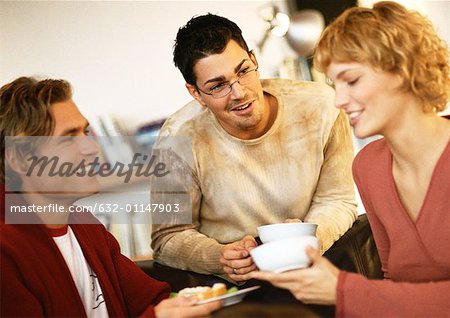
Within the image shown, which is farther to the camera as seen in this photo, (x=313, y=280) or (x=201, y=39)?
(x=201, y=39)

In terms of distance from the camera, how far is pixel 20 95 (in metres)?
1.35

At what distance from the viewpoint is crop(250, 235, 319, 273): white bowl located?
44.8 inches

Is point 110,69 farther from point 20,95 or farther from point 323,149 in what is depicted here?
point 323,149

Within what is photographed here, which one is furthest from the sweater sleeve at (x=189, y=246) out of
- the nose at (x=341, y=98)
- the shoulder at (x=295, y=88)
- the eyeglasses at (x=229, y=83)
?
the nose at (x=341, y=98)

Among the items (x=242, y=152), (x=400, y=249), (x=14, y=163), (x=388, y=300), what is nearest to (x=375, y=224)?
(x=400, y=249)

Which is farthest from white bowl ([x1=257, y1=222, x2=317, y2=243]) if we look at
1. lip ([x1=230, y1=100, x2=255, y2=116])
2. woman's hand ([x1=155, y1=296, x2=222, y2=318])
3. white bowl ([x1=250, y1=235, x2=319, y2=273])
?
lip ([x1=230, y1=100, x2=255, y2=116])

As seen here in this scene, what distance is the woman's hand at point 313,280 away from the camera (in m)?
1.16

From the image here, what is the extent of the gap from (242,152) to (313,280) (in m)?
0.71

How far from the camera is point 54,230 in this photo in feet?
4.56

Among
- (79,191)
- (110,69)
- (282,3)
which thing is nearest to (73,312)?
(79,191)

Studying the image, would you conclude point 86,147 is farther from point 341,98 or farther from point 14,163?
point 341,98

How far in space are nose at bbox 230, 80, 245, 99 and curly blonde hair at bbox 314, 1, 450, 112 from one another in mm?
438

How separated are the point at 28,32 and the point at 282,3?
0.81 metres

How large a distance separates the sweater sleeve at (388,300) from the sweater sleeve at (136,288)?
51 cm
